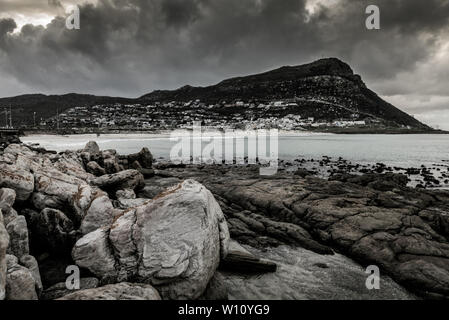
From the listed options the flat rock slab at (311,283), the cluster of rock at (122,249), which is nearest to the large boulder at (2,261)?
the cluster of rock at (122,249)

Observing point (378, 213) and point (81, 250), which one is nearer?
point (81, 250)

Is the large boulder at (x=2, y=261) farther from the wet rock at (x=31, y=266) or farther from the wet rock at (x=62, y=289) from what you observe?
the wet rock at (x=62, y=289)

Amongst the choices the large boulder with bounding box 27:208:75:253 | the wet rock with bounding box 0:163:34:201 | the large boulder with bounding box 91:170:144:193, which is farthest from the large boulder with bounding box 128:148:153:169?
the large boulder with bounding box 27:208:75:253

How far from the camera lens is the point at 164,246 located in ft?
21.1

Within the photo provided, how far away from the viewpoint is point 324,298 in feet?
23.8

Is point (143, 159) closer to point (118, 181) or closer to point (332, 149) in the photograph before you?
point (118, 181)

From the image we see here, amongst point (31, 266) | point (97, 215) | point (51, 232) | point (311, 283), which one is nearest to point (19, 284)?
point (31, 266)

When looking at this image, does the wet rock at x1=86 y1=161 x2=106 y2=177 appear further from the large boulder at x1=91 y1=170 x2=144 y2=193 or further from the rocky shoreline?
the rocky shoreline

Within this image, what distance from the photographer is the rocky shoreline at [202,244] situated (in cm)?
630

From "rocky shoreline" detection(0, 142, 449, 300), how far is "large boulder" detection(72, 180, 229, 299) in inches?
0.9

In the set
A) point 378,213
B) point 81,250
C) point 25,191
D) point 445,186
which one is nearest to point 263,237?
point 378,213
